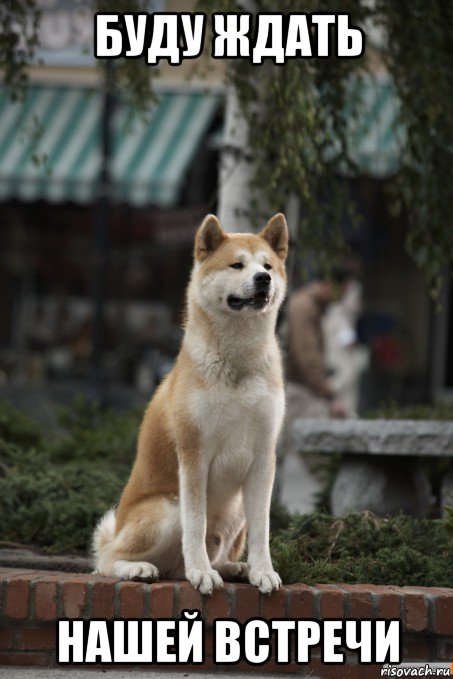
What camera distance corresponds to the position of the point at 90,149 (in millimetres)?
13734

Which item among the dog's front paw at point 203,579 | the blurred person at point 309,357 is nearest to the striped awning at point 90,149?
the blurred person at point 309,357

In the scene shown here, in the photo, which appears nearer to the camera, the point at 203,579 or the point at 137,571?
the point at 203,579

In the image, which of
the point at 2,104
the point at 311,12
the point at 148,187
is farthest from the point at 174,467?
the point at 2,104

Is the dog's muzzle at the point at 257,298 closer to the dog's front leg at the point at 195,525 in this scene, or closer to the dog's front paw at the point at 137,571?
the dog's front leg at the point at 195,525

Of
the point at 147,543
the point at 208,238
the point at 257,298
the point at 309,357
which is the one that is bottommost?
the point at 147,543

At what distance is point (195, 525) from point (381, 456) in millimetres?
2762

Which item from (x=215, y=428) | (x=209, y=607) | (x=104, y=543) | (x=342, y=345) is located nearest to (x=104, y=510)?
(x=104, y=543)

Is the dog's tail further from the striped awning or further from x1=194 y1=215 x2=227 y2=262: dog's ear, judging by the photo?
the striped awning

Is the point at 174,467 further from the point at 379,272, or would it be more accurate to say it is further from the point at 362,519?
the point at 379,272

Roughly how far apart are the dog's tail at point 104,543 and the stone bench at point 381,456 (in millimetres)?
1886

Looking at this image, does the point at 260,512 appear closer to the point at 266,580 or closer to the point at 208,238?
the point at 266,580

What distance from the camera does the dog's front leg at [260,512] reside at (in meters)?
4.20

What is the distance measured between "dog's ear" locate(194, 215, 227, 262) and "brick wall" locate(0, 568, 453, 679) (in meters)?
1.29

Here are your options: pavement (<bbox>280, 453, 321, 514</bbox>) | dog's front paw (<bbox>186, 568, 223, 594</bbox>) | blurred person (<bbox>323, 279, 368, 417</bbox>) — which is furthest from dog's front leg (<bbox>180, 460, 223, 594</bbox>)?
blurred person (<bbox>323, 279, 368, 417</bbox>)
